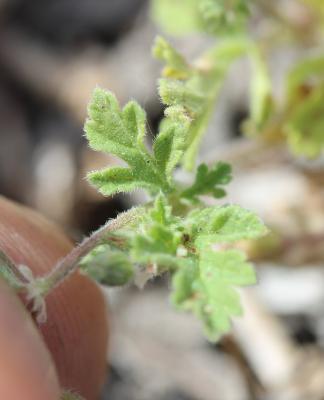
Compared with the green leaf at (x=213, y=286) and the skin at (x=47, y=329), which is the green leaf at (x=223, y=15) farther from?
the green leaf at (x=213, y=286)

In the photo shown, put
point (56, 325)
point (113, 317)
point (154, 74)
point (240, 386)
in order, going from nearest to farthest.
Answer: point (56, 325) < point (240, 386) < point (113, 317) < point (154, 74)

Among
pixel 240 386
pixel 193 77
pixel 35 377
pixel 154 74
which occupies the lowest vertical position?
pixel 240 386

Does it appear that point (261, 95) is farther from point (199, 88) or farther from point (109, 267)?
point (109, 267)

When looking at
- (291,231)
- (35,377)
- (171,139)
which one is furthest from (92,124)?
(291,231)

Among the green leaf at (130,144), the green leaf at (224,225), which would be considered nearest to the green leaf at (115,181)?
the green leaf at (130,144)

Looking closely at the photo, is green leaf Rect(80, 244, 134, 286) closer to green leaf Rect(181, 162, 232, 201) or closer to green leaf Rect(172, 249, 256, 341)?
green leaf Rect(172, 249, 256, 341)

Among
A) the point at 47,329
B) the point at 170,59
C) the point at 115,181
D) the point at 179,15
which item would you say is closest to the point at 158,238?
the point at 115,181

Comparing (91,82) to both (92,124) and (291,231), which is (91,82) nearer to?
(291,231)
